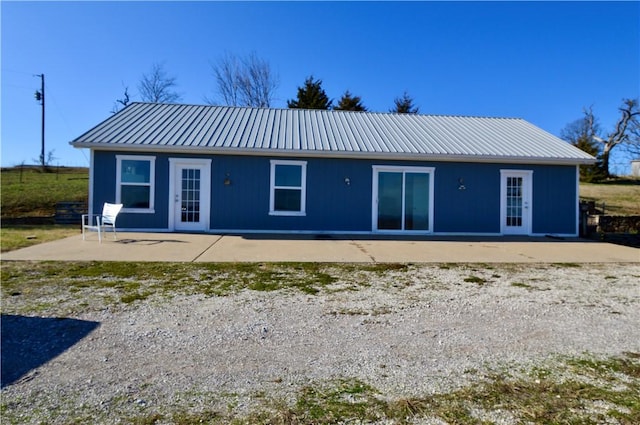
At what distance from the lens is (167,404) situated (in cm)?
236

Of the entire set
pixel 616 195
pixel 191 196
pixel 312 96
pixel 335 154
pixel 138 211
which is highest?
pixel 312 96

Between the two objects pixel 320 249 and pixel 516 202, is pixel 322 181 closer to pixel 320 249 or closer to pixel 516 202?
pixel 320 249

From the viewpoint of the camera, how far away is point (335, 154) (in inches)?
437

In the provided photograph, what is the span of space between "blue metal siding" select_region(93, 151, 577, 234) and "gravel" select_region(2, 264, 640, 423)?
20.4 ft

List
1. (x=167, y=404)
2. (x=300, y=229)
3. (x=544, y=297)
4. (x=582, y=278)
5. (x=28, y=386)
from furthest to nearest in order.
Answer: (x=300, y=229) < (x=582, y=278) < (x=544, y=297) < (x=28, y=386) < (x=167, y=404)

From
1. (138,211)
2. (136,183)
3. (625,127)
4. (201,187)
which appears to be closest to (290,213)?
(201,187)

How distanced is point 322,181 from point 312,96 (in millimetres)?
19895

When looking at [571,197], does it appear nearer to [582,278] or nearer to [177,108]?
[582,278]

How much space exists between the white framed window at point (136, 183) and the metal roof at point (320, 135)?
0.47 meters

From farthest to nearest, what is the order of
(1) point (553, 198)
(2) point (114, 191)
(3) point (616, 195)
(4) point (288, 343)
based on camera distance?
(3) point (616, 195) → (1) point (553, 198) → (2) point (114, 191) → (4) point (288, 343)

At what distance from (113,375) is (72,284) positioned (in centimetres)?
305

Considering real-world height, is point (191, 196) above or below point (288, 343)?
above

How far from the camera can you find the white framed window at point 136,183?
1095 centimetres

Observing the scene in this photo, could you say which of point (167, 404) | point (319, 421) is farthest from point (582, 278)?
point (167, 404)
